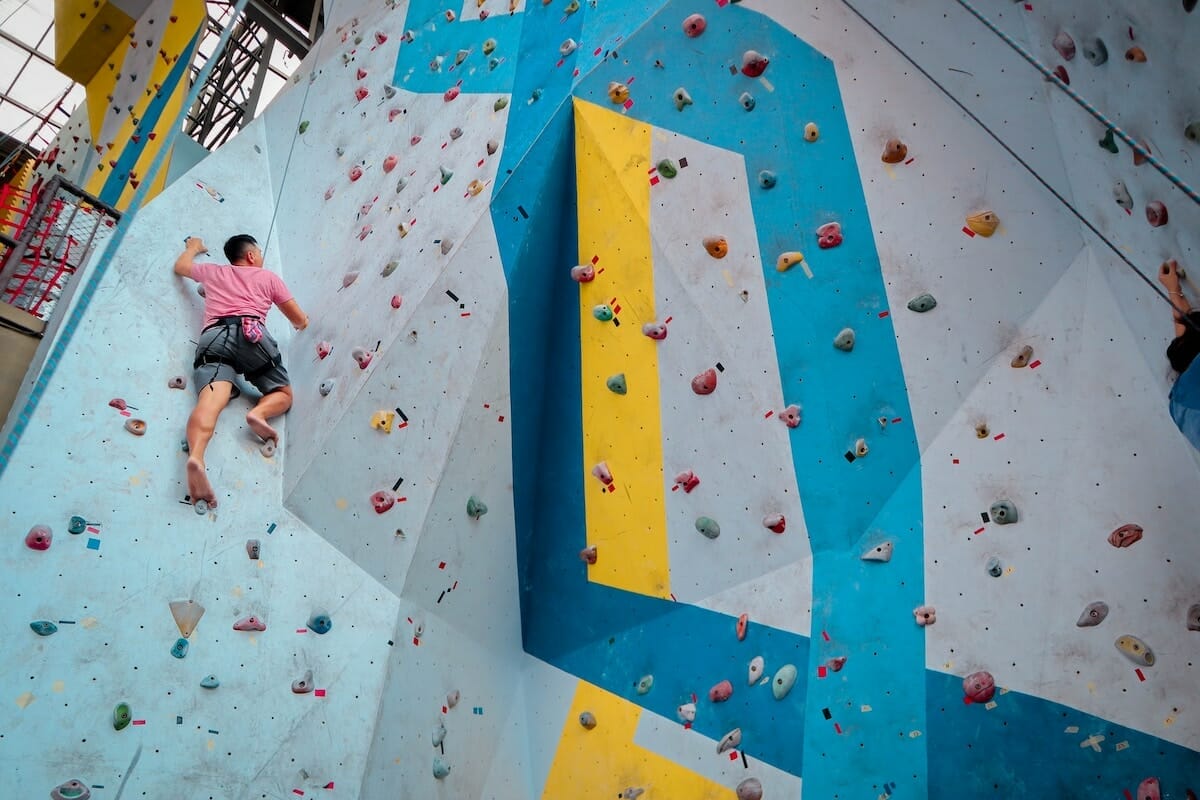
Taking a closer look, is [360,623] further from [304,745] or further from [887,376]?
[887,376]

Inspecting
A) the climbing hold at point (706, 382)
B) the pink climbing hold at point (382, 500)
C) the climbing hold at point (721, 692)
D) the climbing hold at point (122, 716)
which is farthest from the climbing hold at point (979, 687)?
the climbing hold at point (122, 716)

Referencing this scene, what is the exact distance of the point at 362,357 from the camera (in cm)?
347

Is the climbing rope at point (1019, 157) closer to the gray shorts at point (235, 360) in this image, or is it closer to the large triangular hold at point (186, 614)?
the gray shorts at point (235, 360)

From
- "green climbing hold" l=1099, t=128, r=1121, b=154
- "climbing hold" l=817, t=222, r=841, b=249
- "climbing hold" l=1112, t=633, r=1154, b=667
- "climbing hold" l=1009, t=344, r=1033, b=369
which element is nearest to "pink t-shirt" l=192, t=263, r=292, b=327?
"climbing hold" l=817, t=222, r=841, b=249

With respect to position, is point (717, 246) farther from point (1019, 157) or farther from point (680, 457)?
point (1019, 157)

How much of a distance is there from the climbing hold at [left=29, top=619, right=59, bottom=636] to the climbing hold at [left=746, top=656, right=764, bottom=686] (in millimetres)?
2173

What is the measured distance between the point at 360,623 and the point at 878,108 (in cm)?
252

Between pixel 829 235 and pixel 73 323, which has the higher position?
pixel 829 235

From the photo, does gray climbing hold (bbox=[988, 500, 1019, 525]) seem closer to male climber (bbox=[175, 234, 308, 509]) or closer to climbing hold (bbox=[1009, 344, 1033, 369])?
climbing hold (bbox=[1009, 344, 1033, 369])

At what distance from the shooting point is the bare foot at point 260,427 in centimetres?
333

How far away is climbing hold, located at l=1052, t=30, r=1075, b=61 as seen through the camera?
8.03 ft

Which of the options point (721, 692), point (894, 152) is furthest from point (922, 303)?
point (721, 692)

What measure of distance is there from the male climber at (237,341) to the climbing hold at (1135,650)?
2.90 m

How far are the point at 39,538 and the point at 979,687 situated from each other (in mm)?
2884
